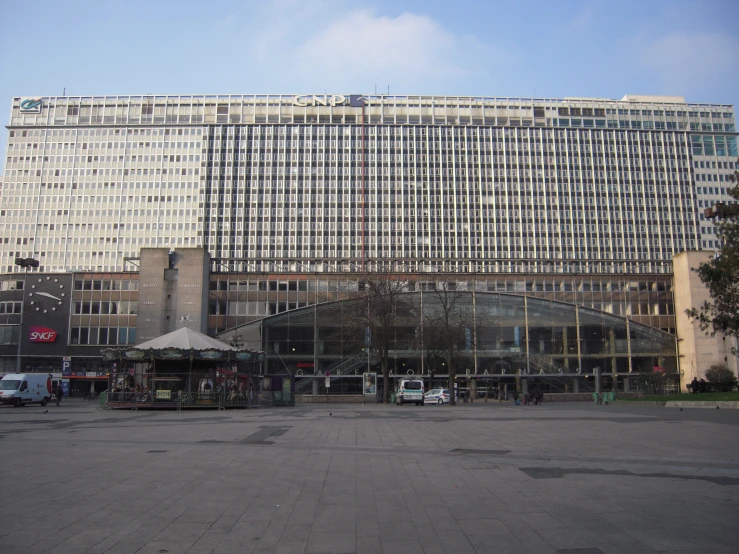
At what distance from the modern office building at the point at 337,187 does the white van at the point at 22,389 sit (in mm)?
64103

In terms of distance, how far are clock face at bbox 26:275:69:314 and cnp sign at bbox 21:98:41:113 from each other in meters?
53.6

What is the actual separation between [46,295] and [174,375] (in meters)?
53.8

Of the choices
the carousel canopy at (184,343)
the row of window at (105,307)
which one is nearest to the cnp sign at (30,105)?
the row of window at (105,307)

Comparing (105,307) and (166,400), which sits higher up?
(105,307)

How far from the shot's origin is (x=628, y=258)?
115 metres

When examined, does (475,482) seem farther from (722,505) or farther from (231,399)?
(231,399)

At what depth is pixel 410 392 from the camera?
52344 mm

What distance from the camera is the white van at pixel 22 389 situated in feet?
143

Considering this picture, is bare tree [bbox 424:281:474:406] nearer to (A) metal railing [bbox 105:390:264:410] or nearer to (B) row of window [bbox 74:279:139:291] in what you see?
(A) metal railing [bbox 105:390:264:410]

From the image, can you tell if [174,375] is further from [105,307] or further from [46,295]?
[46,295]

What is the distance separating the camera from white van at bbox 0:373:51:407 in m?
43.5

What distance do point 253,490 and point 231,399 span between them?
31.5 metres

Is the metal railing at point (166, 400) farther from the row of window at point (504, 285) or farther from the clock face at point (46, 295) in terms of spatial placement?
the clock face at point (46, 295)

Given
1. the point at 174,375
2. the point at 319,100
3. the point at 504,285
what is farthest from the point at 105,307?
the point at 319,100
